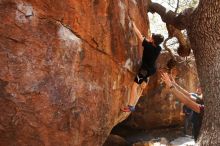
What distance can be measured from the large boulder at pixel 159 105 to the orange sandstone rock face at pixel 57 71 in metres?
7.64

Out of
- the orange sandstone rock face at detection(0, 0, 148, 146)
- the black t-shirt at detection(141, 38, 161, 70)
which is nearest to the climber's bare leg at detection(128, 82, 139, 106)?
the black t-shirt at detection(141, 38, 161, 70)

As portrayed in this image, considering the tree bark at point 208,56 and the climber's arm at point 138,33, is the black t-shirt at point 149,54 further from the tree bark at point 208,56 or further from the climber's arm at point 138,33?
the tree bark at point 208,56

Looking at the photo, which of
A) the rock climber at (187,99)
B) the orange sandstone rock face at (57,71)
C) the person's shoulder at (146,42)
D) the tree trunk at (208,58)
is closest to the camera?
the orange sandstone rock face at (57,71)

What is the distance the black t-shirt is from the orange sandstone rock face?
80 centimetres

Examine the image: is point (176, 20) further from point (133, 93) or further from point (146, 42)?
point (133, 93)

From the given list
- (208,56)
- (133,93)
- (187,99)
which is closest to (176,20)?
(208,56)

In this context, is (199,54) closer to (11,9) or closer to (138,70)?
(138,70)

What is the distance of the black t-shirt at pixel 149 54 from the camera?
7.35m

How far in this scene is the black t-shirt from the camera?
7.35m

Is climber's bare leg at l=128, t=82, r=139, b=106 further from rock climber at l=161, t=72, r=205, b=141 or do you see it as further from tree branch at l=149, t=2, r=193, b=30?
tree branch at l=149, t=2, r=193, b=30

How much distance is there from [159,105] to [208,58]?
7.42 metres

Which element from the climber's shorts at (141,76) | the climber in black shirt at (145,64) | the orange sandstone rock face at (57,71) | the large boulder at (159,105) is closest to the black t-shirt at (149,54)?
the climber in black shirt at (145,64)

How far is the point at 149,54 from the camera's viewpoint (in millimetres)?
7492

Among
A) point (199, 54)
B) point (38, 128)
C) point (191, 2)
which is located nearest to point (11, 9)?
point (38, 128)
